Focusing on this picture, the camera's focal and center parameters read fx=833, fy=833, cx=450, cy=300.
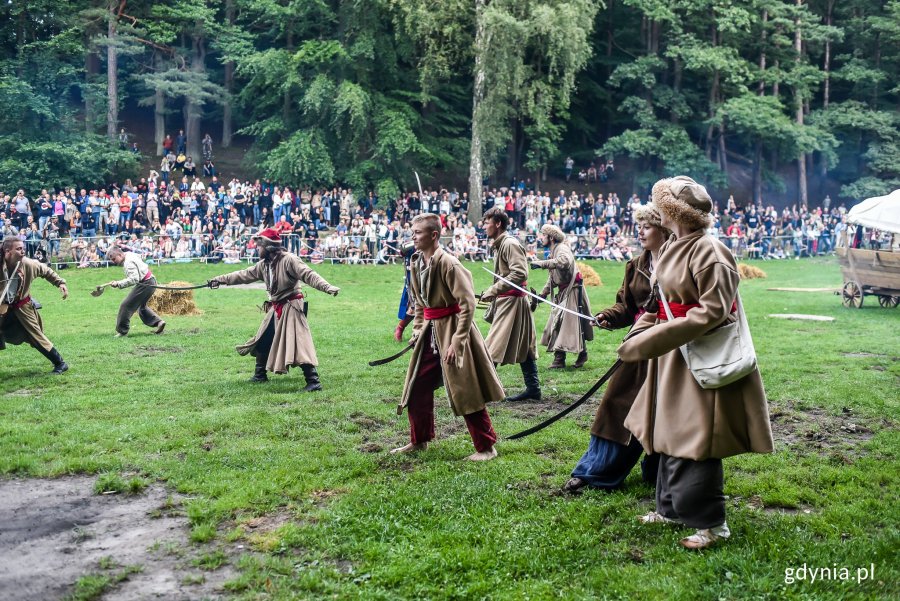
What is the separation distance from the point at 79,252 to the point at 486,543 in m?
21.6

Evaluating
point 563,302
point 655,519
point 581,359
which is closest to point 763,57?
point 563,302

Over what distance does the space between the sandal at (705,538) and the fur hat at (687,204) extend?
5.76 ft

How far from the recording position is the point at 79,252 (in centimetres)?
2355

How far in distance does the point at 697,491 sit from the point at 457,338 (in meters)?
2.44

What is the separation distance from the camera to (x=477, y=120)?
30.5 metres

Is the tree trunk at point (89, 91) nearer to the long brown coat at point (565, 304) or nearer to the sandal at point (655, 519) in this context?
the long brown coat at point (565, 304)

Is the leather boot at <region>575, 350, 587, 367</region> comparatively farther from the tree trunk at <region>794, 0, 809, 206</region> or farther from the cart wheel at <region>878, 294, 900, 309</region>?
the tree trunk at <region>794, 0, 809, 206</region>

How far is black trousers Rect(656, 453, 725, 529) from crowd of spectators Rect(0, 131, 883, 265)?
1643 centimetres

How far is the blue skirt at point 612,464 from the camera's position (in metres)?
5.79

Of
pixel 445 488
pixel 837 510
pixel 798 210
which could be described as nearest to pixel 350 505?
pixel 445 488

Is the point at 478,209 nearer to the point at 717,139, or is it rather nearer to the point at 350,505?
the point at 717,139

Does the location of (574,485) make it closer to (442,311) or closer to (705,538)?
(705,538)

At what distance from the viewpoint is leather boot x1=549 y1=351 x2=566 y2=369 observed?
11.1m

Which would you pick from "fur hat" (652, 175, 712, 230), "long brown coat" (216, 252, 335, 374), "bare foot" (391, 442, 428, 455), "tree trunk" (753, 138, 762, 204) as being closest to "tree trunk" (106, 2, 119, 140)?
"long brown coat" (216, 252, 335, 374)
